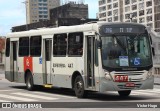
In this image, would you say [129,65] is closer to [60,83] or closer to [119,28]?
[119,28]

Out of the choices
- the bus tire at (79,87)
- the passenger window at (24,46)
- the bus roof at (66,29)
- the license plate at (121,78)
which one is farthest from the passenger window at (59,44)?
the license plate at (121,78)

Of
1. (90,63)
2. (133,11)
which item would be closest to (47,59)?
(90,63)

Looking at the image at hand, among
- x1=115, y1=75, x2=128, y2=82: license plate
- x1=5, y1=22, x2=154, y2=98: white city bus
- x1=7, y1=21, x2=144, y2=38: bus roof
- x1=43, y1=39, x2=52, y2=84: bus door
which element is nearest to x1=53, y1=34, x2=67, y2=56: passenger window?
x1=5, y1=22, x2=154, y2=98: white city bus

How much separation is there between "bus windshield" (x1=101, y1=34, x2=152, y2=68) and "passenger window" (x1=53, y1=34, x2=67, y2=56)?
110 inches

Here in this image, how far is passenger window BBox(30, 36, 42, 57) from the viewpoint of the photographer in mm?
21734

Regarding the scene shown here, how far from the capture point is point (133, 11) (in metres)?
167

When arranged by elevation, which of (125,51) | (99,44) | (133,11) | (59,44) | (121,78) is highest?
(133,11)

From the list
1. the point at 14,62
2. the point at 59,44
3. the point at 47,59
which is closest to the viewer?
the point at 59,44

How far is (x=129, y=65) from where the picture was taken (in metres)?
17.0

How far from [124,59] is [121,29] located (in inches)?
48.1

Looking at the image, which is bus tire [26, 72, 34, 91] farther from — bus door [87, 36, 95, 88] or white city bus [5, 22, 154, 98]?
bus door [87, 36, 95, 88]

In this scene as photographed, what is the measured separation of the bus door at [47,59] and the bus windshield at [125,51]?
173 inches

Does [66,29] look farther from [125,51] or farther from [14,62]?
[14,62]

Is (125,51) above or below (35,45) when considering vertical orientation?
below
